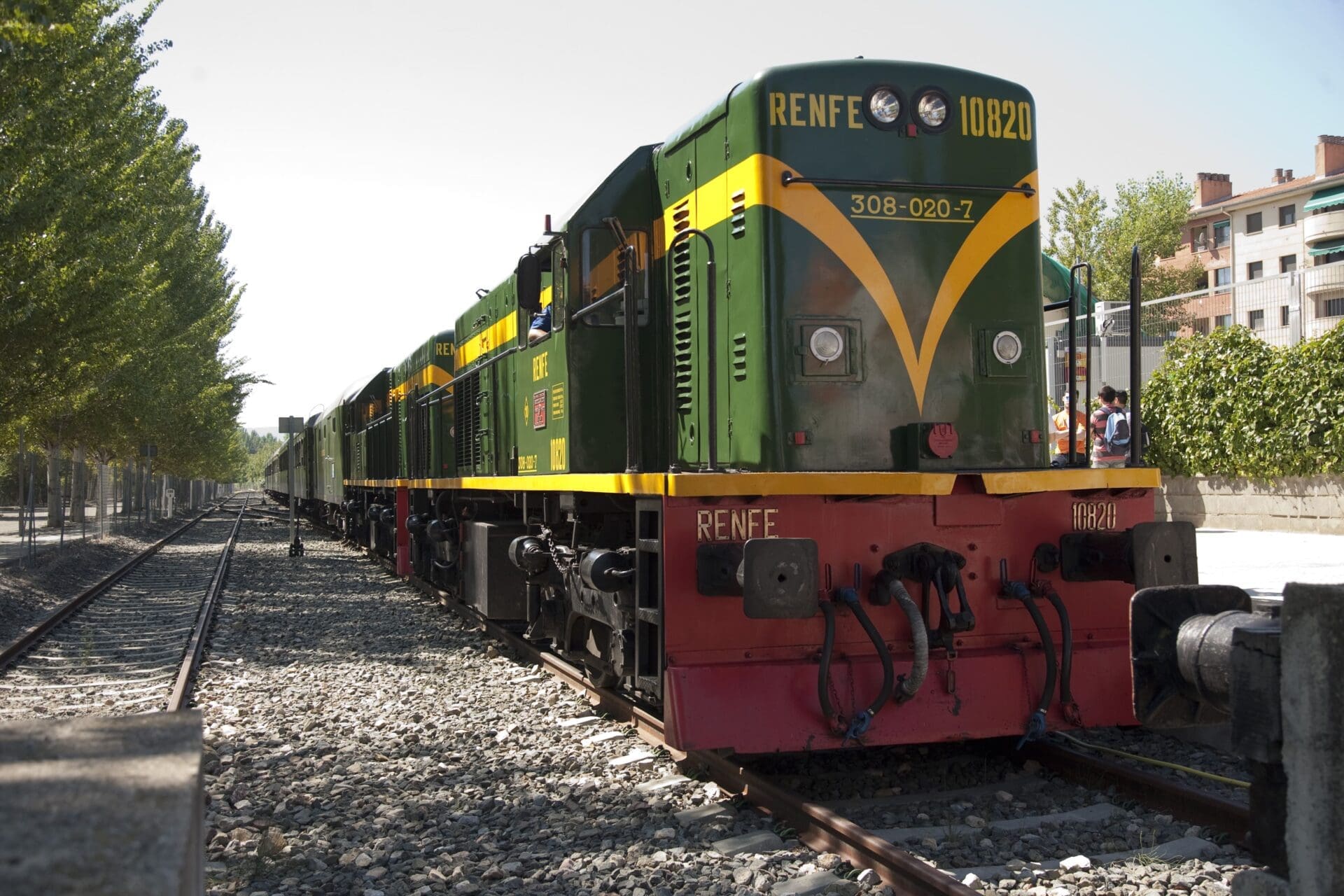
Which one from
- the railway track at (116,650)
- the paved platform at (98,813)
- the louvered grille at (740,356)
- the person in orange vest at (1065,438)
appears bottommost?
the railway track at (116,650)

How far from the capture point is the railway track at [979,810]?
12.8 ft

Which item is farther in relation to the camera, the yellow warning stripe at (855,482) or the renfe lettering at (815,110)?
the renfe lettering at (815,110)

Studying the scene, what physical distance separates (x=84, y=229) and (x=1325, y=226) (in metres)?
41.9

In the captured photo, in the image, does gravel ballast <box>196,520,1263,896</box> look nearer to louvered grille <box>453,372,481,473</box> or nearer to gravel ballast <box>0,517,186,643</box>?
louvered grille <box>453,372,481,473</box>

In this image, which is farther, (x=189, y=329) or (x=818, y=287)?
(x=189, y=329)

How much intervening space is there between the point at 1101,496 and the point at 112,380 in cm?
2199

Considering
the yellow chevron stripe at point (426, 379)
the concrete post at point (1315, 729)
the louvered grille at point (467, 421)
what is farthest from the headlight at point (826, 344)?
the yellow chevron stripe at point (426, 379)

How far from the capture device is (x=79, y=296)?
597 inches

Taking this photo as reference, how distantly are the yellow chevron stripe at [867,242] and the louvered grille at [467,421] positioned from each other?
475 cm

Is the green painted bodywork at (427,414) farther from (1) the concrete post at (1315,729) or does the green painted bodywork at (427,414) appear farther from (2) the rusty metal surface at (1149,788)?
(1) the concrete post at (1315,729)

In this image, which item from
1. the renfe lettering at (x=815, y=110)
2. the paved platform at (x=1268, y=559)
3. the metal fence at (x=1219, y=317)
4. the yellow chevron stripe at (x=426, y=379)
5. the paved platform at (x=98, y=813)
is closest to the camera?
the paved platform at (x=98, y=813)

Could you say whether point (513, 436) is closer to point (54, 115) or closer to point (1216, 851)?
point (1216, 851)

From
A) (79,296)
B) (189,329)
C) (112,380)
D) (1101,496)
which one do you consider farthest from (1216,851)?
(189,329)

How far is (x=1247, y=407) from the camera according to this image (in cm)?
1545
